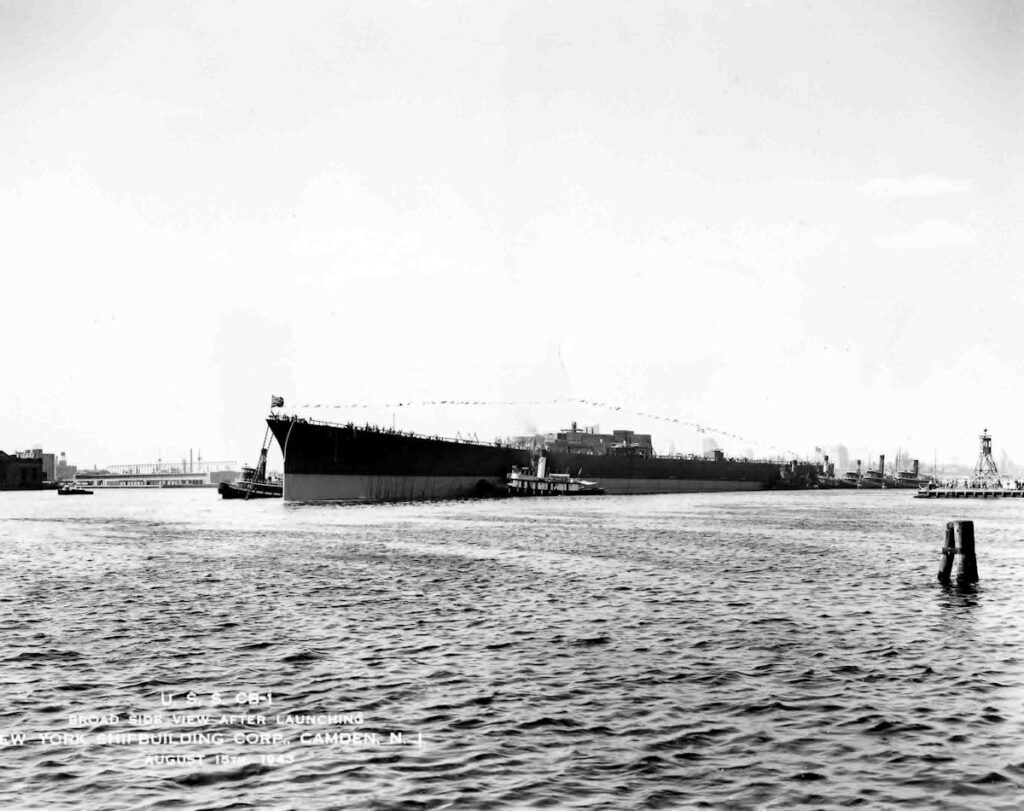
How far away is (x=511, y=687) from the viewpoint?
41.2ft

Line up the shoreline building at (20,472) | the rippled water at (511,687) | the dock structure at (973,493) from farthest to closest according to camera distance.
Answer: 1. the shoreline building at (20,472)
2. the dock structure at (973,493)
3. the rippled water at (511,687)

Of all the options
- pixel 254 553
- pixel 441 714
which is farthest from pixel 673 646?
pixel 254 553

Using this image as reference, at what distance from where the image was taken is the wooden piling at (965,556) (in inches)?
955

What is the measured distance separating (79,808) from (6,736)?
2.75 m

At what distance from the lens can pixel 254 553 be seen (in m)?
33.2

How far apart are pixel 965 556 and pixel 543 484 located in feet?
247

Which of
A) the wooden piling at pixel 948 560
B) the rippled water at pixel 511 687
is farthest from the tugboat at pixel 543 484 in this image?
the wooden piling at pixel 948 560

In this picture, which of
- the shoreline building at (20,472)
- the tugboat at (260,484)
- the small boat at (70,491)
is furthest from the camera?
the shoreline building at (20,472)

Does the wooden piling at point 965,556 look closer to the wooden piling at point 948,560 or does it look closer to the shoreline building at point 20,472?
the wooden piling at point 948,560

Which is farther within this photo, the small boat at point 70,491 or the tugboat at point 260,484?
the small boat at point 70,491

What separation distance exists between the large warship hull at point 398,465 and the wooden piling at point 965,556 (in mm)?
52319

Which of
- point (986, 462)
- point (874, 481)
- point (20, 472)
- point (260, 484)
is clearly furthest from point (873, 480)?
point (20, 472)

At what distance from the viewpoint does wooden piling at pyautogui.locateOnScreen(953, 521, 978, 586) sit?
24.2 meters

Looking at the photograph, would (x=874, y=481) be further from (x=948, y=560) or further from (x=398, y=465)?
(x=948, y=560)
